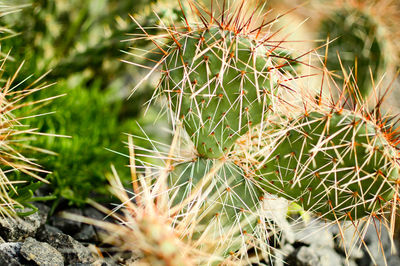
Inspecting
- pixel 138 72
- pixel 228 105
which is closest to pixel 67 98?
pixel 138 72

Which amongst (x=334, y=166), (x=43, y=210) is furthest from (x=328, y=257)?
(x=43, y=210)

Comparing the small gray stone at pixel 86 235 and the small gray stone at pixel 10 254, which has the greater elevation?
the small gray stone at pixel 10 254

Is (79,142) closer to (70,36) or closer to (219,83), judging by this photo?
(70,36)

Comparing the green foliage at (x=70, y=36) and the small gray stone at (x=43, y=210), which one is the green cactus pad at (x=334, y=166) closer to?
the small gray stone at (x=43, y=210)

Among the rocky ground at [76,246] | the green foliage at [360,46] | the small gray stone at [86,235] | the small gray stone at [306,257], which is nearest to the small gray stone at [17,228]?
the rocky ground at [76,246]

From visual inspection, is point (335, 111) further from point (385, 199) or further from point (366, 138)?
point (385, 199)
